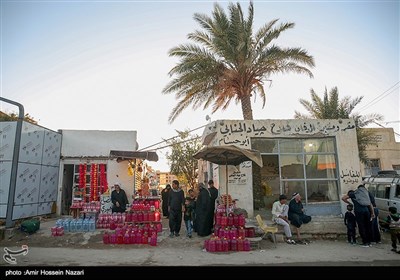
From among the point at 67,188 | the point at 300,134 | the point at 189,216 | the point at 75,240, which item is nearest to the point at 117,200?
the point at 75,240

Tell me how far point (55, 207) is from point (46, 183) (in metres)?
1.52

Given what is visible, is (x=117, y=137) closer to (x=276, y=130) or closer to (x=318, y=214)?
(x=276, y=130)

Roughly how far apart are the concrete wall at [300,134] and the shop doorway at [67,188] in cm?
874

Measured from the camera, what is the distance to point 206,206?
9.08 m

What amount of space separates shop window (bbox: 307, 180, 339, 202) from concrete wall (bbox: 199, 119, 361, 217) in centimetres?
27

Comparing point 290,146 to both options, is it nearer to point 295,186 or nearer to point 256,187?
point 295,186

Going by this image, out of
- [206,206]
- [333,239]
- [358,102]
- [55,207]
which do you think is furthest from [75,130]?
[358,102]

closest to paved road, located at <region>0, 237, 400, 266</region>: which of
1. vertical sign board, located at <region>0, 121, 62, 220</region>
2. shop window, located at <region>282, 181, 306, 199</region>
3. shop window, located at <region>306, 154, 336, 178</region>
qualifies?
A: shop window, located at <region>282, 181, 306, 199</region>

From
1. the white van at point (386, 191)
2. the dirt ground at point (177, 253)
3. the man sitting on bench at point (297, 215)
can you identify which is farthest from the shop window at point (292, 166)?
the white van at point (386, 191)

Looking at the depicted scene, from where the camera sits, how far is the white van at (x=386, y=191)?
34.3ft

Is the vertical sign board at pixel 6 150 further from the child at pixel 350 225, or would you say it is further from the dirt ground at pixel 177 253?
the child at pixel 350 225

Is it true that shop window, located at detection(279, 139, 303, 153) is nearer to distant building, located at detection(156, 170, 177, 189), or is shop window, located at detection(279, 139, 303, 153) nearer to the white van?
the white van

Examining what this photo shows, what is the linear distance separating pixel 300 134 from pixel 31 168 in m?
11.3

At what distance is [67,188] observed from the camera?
14836 mm
